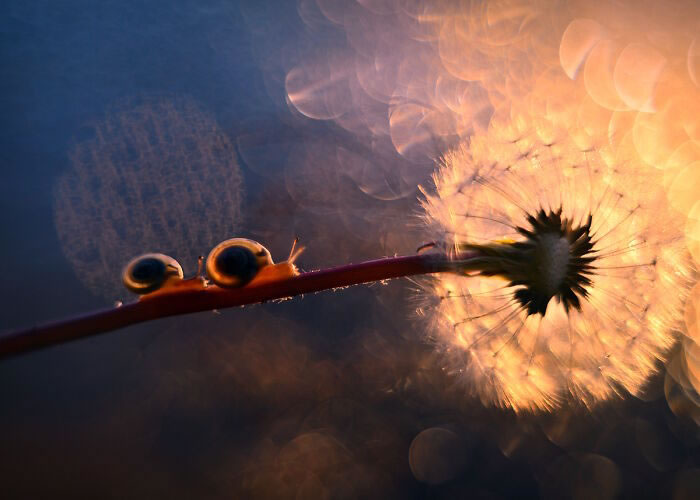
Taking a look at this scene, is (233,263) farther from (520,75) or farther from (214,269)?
(520,75)

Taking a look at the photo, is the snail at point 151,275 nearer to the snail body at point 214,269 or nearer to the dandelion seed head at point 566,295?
the snail body at point 214,269

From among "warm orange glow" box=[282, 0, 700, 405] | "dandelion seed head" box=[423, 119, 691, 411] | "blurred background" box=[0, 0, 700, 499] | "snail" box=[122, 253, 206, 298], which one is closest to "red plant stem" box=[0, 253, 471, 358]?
"snail" box=[122, 253, 206, 298]

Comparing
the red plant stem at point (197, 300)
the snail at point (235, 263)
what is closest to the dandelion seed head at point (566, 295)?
the red plant stem at point (197, 300)

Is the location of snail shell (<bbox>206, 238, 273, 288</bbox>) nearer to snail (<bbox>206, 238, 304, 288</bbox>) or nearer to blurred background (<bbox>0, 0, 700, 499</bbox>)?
snail (<bbox>206, 238, 304, 288</bbox>)

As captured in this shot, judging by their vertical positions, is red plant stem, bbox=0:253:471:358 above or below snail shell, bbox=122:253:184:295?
below

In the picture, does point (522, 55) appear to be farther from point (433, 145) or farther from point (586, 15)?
point (433, 145)

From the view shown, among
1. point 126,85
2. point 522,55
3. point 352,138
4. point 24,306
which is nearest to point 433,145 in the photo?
point 352,138

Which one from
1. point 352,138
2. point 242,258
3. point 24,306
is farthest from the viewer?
point 352,138
